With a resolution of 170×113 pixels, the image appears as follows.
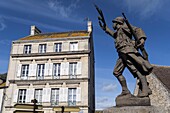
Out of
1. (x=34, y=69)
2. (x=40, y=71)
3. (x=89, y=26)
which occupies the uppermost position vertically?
(x=89, y=26)

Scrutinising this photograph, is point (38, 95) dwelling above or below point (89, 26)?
below

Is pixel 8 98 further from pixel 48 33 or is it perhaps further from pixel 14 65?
pixel 48 33

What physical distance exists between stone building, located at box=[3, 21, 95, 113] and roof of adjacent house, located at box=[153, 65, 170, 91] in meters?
8.22

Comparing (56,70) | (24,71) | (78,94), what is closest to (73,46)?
(56,70)

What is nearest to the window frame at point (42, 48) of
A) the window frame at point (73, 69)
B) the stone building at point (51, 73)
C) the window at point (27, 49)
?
the stone building at point (51, 73)

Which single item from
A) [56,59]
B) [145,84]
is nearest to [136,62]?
[145,84]

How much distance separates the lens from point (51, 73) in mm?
25453

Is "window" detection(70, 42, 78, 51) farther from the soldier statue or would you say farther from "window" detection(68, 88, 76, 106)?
the soldier statue

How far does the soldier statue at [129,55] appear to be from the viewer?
4.42 m

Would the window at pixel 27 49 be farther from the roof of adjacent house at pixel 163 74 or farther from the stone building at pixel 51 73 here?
the roof of adjacent house at pixel 163 74

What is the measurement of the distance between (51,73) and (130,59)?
21683 mm

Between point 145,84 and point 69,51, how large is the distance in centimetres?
2164

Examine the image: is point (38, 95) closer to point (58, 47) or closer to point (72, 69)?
point (72, 69)

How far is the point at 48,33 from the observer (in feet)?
103
